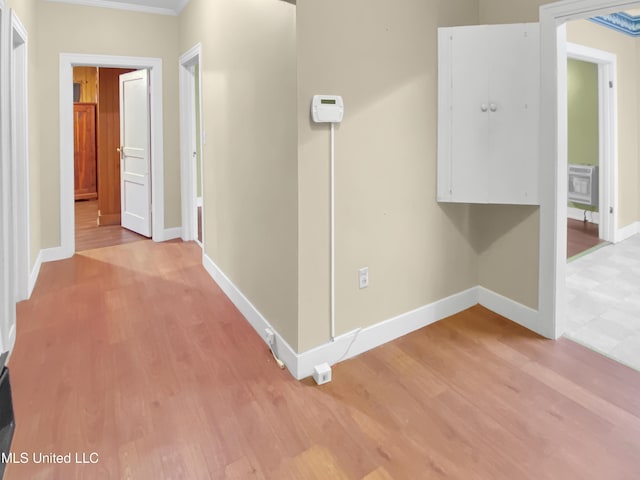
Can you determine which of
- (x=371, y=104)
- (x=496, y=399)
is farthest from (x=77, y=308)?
(x=496, y=399)

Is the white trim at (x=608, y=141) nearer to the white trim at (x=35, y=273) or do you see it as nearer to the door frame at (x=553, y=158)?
the door frame at (x=553, y=158)

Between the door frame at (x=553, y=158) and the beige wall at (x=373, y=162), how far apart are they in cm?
53

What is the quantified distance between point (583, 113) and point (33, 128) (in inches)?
238

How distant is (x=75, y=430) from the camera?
177 cm

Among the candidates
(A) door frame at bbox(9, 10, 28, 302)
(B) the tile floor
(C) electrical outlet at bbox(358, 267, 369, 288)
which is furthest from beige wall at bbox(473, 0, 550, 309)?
(A) door frame at bbox(9, 10, 28, 302)

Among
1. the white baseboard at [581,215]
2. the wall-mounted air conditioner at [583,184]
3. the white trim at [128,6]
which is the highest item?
the white trim at [128,6]

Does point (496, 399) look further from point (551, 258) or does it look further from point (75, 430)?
point (75, 430)

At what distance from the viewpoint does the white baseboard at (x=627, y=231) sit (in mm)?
4645

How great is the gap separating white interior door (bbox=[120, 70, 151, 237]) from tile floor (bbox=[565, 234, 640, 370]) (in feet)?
14.4

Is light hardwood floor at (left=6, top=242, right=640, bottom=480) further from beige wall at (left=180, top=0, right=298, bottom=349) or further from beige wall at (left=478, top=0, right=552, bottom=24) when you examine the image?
beige wall at (left=478, top=0, right=552, bottom=24)

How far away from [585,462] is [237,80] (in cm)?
274

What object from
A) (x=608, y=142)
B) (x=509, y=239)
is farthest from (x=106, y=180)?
(x=608, y=142)

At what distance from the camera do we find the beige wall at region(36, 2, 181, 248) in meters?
3.96

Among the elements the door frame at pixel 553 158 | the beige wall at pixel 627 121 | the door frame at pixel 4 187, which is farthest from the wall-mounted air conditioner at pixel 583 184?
the door frame at pixel 4 187
